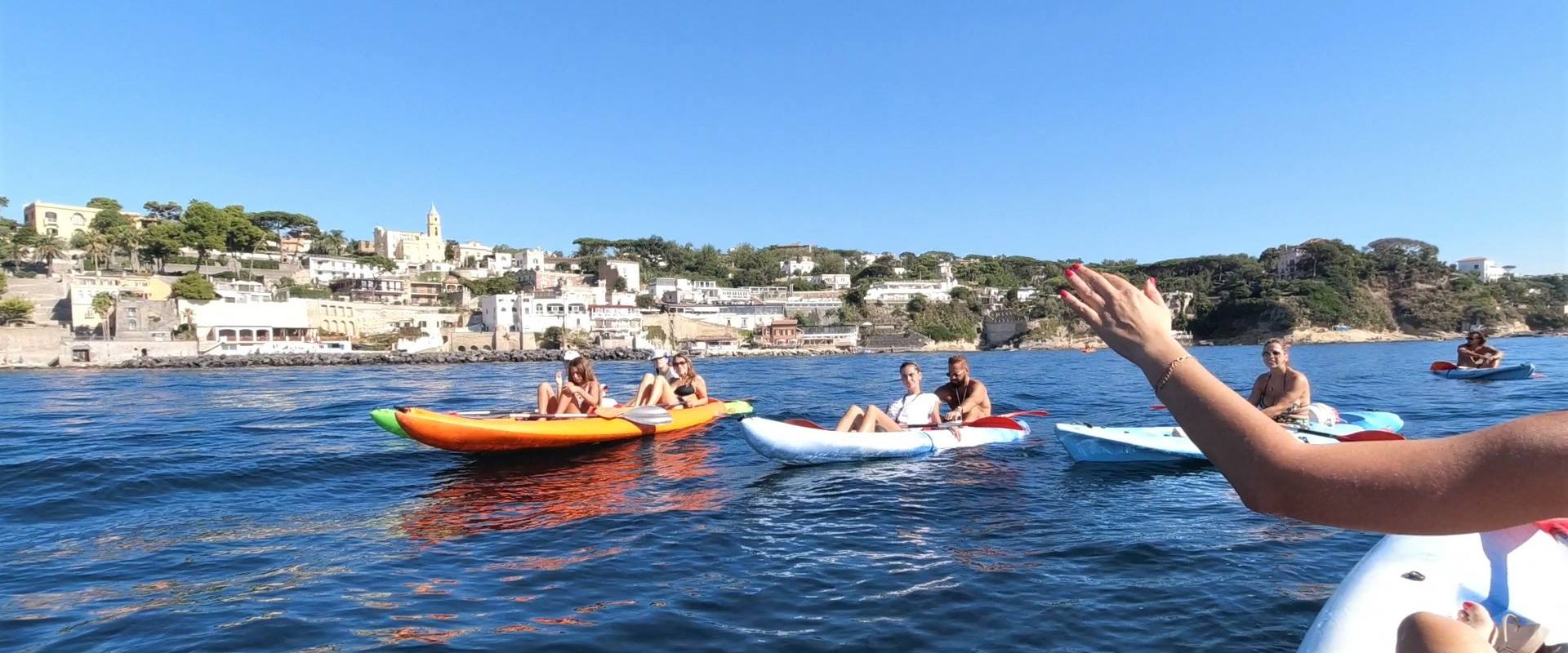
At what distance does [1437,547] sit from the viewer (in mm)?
3328

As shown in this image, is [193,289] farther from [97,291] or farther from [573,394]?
[573,394]

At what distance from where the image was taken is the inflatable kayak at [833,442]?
9836 millimetres

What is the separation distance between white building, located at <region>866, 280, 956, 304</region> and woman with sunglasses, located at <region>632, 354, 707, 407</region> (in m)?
85.0

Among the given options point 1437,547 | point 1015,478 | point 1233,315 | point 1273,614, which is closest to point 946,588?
point 1273,614

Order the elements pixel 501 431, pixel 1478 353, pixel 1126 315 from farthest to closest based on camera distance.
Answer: pixel 1478 353 → pixel 501 431 → pixel 1126 315

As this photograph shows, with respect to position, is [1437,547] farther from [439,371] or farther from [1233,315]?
[1233,315]

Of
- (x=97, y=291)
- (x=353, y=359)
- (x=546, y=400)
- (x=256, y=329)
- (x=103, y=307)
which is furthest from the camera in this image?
(x=256, y=329)

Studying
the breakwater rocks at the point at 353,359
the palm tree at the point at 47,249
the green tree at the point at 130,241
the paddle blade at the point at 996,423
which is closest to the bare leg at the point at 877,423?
the paddle blade at the point at 996,423

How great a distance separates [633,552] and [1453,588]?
4939mm

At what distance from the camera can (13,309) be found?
53.2 meters

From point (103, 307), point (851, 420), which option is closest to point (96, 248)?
point (103, 307)

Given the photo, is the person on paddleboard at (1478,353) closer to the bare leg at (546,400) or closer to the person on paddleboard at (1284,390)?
the person on paddleboard at (1284,390)

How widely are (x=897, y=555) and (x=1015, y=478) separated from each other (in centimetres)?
363

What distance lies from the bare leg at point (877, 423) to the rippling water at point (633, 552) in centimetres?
59
